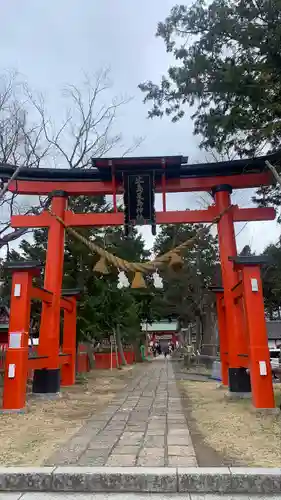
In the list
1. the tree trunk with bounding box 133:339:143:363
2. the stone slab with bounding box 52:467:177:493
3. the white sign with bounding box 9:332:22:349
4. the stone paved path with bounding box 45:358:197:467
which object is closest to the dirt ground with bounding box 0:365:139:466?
the stone paved path with bounding box 45:358:197:467

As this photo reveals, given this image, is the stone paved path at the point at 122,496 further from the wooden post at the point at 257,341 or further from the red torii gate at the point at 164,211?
the red torii gate at the point at 164,211

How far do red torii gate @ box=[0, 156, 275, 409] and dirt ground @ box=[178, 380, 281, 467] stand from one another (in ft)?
4.92

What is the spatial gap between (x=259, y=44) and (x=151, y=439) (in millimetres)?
7300

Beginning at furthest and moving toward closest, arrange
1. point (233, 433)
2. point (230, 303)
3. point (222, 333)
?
point (222, 333) → point (230, 303) → point (233, 433)

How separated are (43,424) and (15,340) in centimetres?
208

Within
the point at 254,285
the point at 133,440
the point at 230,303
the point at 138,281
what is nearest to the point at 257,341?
the point at 254,285

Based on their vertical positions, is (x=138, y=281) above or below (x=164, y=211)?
below

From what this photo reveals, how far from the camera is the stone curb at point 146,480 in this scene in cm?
436

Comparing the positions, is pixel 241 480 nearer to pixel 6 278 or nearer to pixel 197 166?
pixel 197 166

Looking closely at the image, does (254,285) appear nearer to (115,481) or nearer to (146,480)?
(146,480)

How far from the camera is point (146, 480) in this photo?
14.5 feet

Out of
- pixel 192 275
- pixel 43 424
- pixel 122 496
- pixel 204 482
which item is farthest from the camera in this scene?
pixel 192 275

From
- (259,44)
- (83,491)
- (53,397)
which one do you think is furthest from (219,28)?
(53,397)

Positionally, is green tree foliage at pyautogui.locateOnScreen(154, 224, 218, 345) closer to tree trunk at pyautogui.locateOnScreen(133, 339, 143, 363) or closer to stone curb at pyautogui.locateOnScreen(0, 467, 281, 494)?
tree trunk at pyautogui.locateOnScreen(133, 339, 143, 363)
